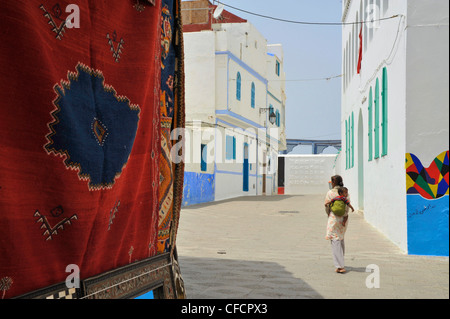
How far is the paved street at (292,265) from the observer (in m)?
5.60

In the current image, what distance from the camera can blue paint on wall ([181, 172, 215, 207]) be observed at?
18781 millimetres

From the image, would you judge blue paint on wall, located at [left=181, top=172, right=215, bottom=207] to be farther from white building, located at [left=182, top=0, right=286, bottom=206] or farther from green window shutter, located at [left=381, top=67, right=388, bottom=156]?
green window shutter, located at [left=381, top=67, right=388, bottom=156]

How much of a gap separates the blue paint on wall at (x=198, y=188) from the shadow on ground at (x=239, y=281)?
10.7 meters

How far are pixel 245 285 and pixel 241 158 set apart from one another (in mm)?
20266

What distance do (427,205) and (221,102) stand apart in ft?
50.3

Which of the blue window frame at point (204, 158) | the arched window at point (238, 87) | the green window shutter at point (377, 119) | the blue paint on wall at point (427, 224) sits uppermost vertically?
the arched window at point (238, 87)

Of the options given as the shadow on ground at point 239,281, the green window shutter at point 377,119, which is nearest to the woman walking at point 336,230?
the shadow on ground at point 239,281

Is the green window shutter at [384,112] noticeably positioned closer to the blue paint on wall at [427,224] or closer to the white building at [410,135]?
the white building at [410,135]

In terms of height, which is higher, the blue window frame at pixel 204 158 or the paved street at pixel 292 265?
the blue window frame at pixel 204 158

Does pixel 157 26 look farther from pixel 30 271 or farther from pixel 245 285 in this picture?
pixel 245 285

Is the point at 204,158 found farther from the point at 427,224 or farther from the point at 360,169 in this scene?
the point at 427,224

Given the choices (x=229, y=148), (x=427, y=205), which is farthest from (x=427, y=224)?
(x=229, y=148)

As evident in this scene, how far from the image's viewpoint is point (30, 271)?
2395 millimetres

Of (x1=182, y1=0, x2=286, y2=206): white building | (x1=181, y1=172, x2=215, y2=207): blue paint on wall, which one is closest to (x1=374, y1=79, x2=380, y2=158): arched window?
(x1=181, y1=172, x2=215, y2=207): blue paint on wall
